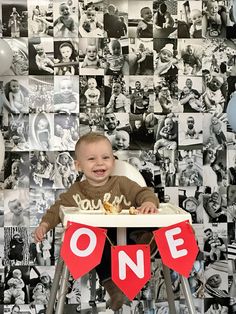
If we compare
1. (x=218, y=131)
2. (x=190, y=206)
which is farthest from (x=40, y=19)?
(x=190, y=206)

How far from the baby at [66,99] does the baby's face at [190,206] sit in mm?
635

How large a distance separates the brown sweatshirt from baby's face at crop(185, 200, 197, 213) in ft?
1.75

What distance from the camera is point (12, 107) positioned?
2686 mm

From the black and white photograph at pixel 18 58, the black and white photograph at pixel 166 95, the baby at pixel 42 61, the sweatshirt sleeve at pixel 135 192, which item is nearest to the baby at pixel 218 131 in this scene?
the black and white photograph at pixel 166 95

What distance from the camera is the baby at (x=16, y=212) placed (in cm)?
269

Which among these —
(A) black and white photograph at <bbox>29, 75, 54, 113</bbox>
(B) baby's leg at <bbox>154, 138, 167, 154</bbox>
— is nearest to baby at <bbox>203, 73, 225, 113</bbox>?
(B) baby's leg at <bbox>154, 138, 167, 154</bbox>

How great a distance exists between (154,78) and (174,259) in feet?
3.57

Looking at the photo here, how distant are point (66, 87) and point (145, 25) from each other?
0.44m

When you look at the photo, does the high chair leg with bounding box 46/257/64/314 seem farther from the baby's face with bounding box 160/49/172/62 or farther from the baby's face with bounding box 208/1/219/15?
the baby's face with bounding box 208/1/219/15

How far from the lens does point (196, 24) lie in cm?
276

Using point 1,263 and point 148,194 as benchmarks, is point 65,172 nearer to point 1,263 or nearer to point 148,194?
point 1,263

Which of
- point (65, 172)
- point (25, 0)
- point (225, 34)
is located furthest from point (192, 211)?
point (25, 0)

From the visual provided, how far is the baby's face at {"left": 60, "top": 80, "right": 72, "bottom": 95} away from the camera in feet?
8.87

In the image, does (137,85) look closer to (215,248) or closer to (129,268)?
(215,248)
